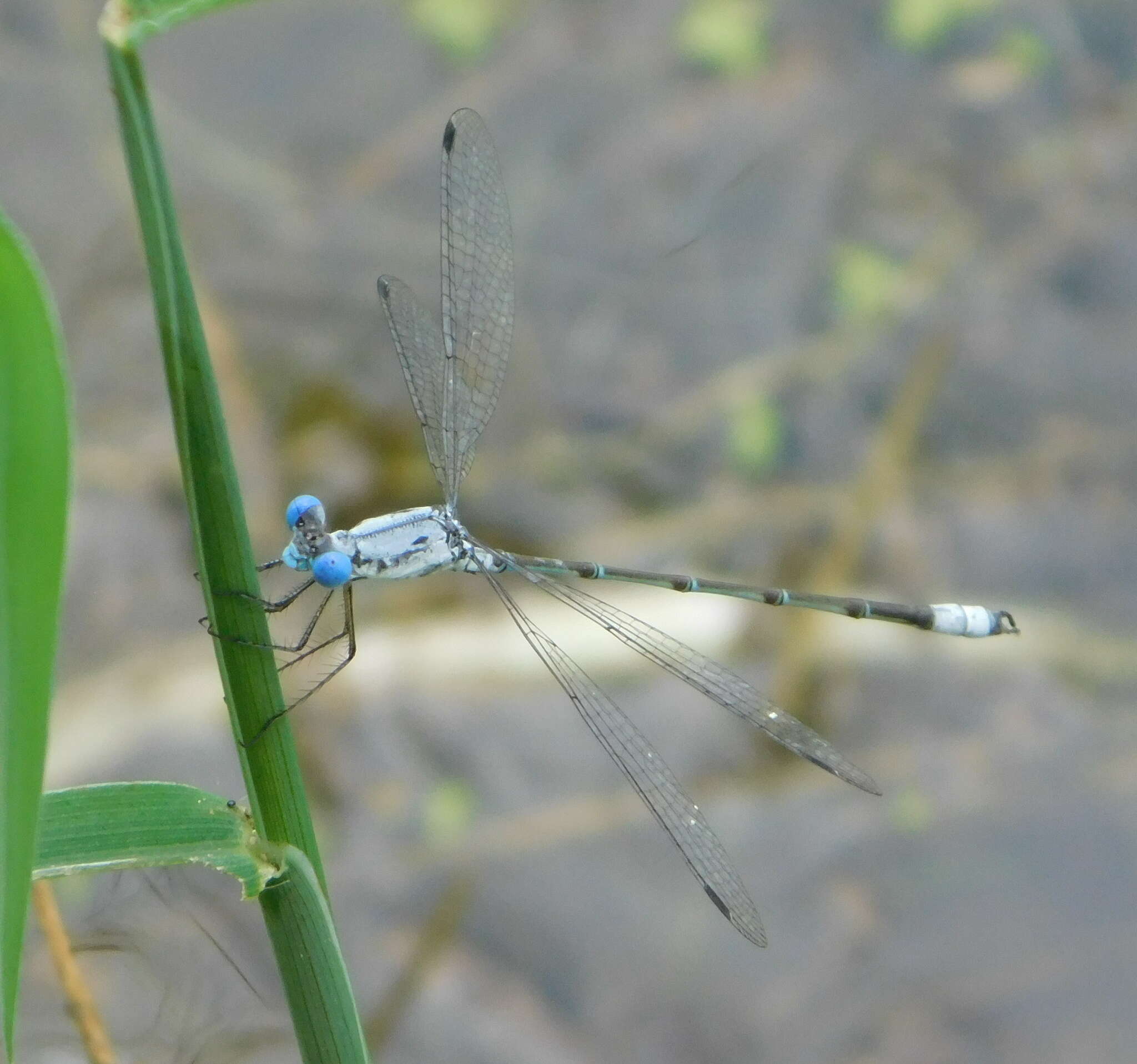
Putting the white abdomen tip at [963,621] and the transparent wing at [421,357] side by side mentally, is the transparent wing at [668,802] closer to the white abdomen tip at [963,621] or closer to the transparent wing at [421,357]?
the transparent wing at [421,357]

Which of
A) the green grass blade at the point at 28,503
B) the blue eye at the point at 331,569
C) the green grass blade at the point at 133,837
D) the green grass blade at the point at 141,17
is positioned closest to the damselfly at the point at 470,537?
the blue eye at the point at 331,569

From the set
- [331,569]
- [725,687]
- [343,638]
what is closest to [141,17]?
[331,569]

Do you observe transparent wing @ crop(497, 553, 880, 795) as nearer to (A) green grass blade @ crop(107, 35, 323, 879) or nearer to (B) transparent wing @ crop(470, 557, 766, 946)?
(B) transparent wing @ crop(470, 557, 766, 946)

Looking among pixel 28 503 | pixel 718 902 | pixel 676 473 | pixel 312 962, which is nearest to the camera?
pixel 28 503

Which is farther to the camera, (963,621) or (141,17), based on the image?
(963,621)

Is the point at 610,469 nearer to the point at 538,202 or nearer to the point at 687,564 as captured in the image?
the point at 687,564

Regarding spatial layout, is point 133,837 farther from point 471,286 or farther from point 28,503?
point 471,286
